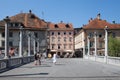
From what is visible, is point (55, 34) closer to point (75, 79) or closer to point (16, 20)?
point (16, 20)

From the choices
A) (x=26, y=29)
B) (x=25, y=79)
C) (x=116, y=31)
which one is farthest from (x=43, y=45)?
(x=25, y=79)

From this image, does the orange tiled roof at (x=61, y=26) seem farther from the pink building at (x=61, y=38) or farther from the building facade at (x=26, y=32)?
the building facade at (x=26, y=32)

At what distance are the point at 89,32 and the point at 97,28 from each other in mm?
2887

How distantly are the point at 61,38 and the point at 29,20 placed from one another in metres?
28.4

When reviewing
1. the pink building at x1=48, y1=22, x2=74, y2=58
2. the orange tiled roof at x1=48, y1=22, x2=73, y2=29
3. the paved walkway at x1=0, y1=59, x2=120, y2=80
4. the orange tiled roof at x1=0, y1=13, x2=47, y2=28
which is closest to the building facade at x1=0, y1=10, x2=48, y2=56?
the orange tiled roof at x1=0, y1=13, x2=47, y2=28

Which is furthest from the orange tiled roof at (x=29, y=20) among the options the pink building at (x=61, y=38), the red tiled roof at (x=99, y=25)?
the pink building at (x=61, y=38)

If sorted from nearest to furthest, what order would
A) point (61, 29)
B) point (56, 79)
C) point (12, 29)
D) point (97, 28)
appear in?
1. point (56, 79)
2. point (12, 29)
3. point (97, 28)
4. point (61, 29)

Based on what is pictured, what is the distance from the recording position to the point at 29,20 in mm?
103000

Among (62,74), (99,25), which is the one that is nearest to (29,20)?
(99,25)

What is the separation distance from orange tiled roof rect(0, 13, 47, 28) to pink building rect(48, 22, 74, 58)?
22.8 meters

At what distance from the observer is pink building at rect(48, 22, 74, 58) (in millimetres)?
127438

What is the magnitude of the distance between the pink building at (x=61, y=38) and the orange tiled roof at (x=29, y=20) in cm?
2283

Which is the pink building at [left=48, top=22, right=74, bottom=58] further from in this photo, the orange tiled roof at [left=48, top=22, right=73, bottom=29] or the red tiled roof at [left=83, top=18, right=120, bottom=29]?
the red tiled roof at [left=83, top=18, right=120, bottom=29]

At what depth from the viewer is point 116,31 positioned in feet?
367
